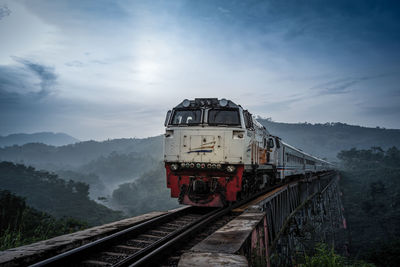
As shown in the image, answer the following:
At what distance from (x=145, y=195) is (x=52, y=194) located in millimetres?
51177

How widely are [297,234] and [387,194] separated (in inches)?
2820

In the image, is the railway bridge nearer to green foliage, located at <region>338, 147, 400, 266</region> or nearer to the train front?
the train front

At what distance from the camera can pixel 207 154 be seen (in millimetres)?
8430

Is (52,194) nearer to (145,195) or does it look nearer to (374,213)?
(145,195)

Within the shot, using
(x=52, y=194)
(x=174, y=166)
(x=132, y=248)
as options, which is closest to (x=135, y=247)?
(x=132, y=248)

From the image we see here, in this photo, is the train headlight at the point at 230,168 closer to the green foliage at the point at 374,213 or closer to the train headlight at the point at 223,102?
the train headlight at the point at 223,102

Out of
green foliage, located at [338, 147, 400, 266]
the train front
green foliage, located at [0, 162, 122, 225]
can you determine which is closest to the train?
the train front

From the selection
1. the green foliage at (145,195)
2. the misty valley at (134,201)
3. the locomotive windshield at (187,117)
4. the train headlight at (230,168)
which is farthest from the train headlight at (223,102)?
the green foliage at (145,195)

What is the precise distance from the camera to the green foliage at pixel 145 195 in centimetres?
10600

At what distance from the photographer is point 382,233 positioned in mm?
50688

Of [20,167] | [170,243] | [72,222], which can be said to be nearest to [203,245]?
[170,243]

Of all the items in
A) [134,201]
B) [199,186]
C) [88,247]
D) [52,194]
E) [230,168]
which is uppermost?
[230,168]

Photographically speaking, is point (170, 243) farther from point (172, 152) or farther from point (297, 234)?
point (297, 234)

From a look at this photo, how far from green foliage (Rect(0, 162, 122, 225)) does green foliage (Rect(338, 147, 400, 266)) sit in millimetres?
54893
